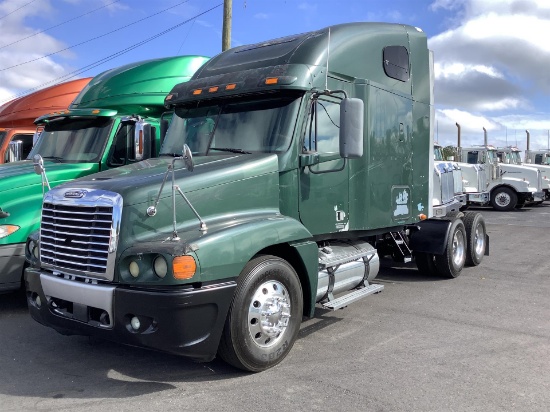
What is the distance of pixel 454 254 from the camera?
8797 millimetres

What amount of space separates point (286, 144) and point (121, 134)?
3.32 m

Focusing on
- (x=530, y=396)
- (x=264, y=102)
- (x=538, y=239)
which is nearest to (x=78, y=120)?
(x=264, y=102)

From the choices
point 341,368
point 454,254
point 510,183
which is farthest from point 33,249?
point 510,183

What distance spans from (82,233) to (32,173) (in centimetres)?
275

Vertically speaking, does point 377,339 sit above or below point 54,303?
below

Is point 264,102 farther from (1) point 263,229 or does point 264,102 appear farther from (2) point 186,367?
(2) point 186,367

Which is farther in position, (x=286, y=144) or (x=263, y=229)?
(x=286, y=144)

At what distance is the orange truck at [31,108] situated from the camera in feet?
32.4

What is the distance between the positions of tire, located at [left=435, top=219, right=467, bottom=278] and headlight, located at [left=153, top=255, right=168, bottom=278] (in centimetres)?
547

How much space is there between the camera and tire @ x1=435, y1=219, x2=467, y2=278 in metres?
8.41

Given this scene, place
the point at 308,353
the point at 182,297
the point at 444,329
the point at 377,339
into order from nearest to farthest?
1. the point at 182,297
2. the point at 308,353
3. the point at 377,339
4. the point at 444,329

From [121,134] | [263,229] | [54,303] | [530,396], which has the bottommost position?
[530,396]

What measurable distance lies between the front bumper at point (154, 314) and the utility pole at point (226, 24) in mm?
11427

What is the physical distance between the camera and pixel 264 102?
17.7 feet
